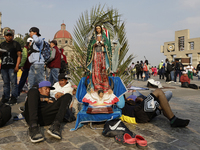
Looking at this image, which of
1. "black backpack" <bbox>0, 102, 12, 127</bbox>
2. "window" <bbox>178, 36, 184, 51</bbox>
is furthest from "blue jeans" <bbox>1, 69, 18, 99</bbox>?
"window" <bbox>178, 36, 184, 51</bbox>

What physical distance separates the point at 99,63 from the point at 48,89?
4.58 ft

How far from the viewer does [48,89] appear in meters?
3.46

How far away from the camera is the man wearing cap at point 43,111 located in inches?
103

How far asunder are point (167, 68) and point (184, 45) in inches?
1423

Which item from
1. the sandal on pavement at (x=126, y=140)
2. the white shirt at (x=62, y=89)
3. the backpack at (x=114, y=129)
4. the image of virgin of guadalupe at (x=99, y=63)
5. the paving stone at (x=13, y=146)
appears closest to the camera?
the paving stone at (x=13, y=146)

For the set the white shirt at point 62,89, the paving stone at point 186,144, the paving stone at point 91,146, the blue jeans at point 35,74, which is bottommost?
the paving stone at point 186,144

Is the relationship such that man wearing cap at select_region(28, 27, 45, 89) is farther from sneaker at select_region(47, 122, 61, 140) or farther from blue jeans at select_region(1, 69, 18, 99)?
sneaker at select_region(47, 122, 61, 140)

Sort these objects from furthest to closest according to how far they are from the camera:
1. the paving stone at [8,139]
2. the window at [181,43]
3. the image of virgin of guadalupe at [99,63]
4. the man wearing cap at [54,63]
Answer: the window at [181,43] → the man wearing cap at [54,63] → the image of virgin of guadalupe at [99,63] → the paving stone at [8,139]

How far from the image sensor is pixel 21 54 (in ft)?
17.7

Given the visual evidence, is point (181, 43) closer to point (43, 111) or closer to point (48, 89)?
point (48, 89)

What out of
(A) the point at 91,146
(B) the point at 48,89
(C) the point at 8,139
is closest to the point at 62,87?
(B) the point at 48,89

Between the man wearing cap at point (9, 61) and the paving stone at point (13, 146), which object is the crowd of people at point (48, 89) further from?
the paving stone at point (13, 146)

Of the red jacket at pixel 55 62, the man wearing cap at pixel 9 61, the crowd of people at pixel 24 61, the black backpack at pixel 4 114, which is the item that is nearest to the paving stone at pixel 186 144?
the black backpack at pixel 4 114

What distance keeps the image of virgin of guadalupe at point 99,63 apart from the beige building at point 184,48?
4216 cm
